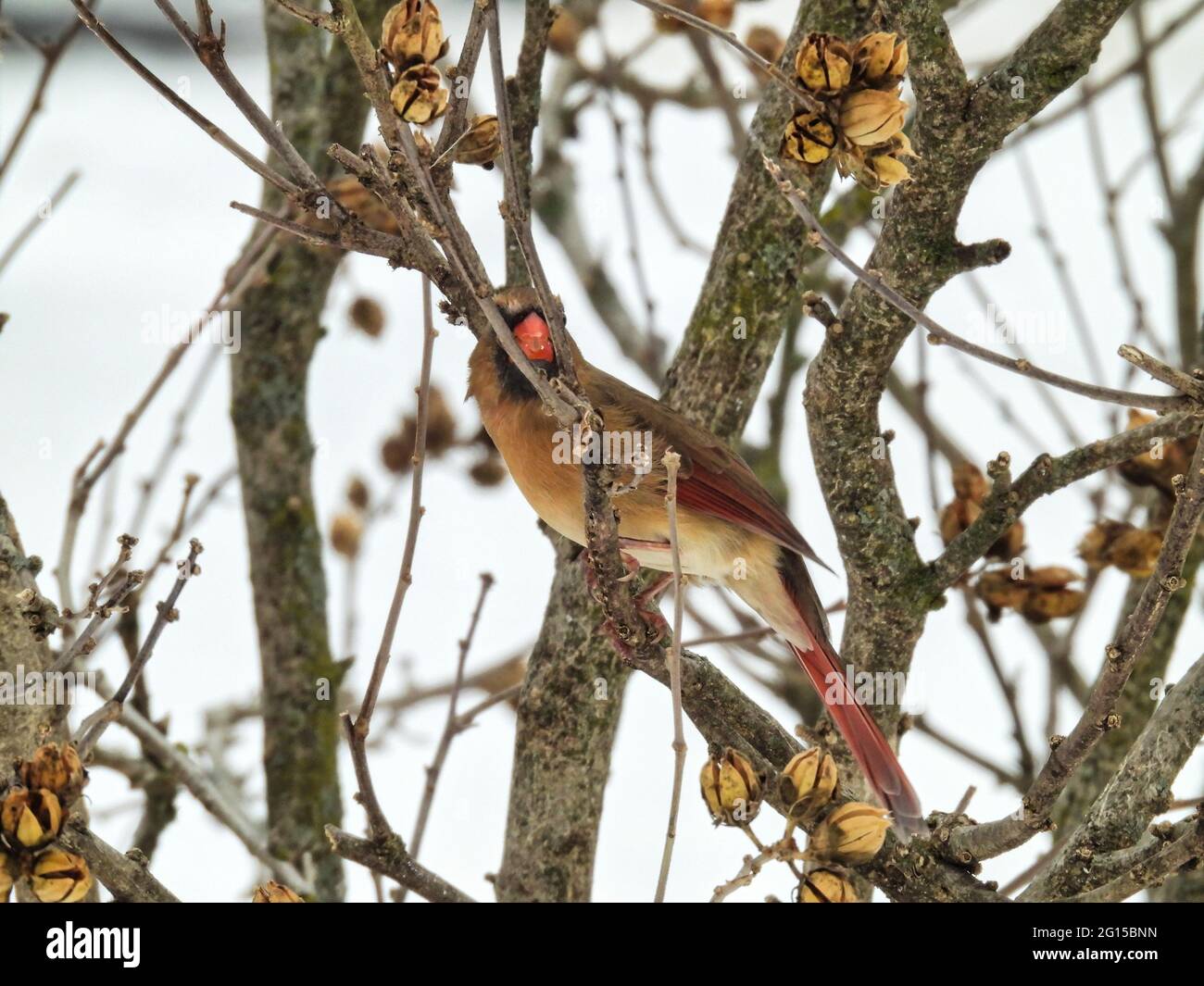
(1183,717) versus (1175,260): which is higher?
(1175,260)

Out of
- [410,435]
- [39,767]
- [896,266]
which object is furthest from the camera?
[410,435]

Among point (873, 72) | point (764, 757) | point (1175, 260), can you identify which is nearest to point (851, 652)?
point (764, 757)

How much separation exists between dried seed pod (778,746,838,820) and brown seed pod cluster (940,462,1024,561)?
1.11m

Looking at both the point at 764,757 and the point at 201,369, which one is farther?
the point at 201,369

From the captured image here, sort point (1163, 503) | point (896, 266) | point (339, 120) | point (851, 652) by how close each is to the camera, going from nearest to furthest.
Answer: point (896, 266) → point (851, 652) → point (1163, 503) → point (339, 120)

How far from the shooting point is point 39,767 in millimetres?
1660

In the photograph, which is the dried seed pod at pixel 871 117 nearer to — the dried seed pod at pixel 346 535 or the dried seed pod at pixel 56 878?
the dried seed pod at pixel 56 878

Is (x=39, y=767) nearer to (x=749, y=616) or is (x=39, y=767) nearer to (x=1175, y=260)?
(x=749, y=616)

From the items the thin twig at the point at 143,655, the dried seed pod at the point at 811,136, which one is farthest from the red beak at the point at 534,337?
the dried seed pod at the point at 811,136

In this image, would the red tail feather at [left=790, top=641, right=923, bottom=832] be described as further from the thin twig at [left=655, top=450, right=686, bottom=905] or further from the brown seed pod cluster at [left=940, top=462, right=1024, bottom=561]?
the thin twig at [left=655, top=450, right=686, bottom=905]

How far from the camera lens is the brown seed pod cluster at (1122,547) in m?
2.80

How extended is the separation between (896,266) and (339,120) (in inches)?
72.9

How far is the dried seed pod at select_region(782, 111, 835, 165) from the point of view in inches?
67.2

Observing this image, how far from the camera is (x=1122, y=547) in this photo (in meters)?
2.82
